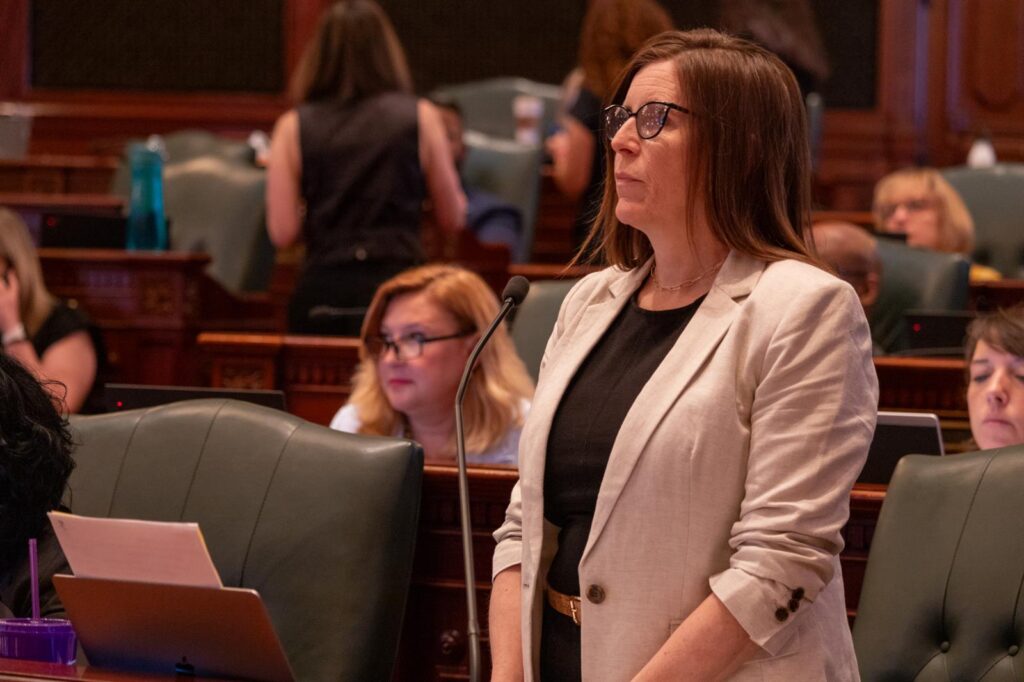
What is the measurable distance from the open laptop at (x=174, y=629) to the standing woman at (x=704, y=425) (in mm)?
324

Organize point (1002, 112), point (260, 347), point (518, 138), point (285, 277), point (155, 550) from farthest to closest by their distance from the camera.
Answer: point (1002, 112) → point (518, 138) → point (285, 277) → point (260, 347) → point (155, 550)

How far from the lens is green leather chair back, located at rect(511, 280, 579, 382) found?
12.6 feet

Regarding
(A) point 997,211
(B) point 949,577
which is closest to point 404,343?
(B) point 949,577

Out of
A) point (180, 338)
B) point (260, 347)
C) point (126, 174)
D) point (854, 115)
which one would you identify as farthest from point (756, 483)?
point (854, 115)

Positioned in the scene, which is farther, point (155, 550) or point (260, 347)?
point (260, 347)

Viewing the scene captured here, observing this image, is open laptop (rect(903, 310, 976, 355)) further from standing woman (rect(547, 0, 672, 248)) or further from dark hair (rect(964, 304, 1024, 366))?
standing woman (rect(547, 0, 672, 248))

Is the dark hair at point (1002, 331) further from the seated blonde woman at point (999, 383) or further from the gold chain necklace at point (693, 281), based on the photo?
the gold chain necklace at point (693, 281)

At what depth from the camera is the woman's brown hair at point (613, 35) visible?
459 centimetres

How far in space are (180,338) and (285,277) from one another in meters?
1.17

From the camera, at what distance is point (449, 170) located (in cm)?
444

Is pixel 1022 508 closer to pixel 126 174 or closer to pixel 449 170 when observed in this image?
pixel 449 170

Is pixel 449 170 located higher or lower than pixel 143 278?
higher

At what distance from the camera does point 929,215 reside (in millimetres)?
5316

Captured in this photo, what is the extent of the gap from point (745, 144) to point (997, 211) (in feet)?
14.4
